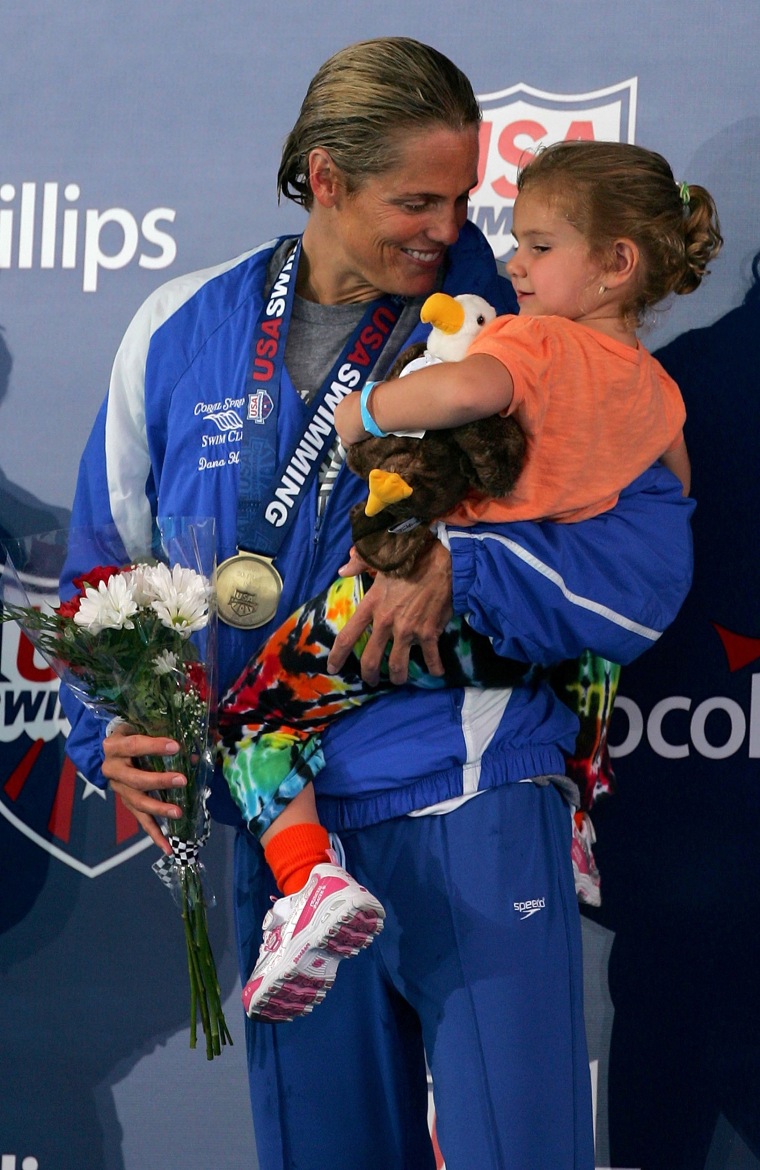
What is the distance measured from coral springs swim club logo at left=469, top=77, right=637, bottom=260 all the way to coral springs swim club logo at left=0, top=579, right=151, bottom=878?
119cm

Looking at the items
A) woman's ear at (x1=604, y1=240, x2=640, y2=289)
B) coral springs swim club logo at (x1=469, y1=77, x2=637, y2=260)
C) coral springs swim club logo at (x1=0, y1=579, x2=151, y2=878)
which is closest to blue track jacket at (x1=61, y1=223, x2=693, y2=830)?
woman's ear at (x1=604, y1=240, x2=640, y2=289)

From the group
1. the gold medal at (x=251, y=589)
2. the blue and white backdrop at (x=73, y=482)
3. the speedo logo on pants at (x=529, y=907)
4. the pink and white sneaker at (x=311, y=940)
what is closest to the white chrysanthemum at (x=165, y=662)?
the gold medal at (x=251, y=589)

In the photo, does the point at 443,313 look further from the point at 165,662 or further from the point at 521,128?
the point at 521,128

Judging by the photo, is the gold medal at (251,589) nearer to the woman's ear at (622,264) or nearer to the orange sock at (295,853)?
the orange sock at (295,853)

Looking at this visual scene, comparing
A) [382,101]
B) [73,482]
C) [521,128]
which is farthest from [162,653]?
[521,128]

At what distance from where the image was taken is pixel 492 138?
8.39 ft

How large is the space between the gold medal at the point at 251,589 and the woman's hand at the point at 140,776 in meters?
0.23

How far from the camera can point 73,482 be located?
2.71 metres

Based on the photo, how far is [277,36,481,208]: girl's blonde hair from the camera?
2.00 meters

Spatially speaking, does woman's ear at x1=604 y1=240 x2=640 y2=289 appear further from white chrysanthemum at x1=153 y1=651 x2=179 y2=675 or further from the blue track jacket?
white chrysanthemum at x1=153 y1=651 x2=179 y2=675

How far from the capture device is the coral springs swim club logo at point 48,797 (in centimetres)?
271

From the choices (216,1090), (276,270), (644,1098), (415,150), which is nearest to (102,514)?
(276,270)

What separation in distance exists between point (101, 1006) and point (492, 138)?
1.78 meters

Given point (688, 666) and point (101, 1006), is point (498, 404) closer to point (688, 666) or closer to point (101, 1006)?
point (688, 666)
